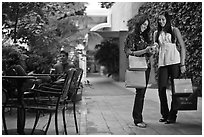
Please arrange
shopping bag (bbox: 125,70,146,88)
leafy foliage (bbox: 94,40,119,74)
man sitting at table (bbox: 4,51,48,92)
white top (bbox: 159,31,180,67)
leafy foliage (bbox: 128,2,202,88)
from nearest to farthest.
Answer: man sitting at table (bbox: 4,51,48,92), shopping bag (bbox: 125,70,146,88), white top (bbox: 159,31,180,67), leafy foliage (bbox: 128,2,202,88), leafy foliage (bbox: 94,40,119,74)

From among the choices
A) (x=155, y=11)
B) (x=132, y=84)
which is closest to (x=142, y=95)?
(x=132, y=84)

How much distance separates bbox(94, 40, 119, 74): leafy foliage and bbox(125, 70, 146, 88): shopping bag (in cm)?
1096

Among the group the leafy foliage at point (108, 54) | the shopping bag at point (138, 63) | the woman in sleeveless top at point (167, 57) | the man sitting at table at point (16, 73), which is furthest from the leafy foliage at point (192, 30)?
the leafy foliage at point (108, 54)

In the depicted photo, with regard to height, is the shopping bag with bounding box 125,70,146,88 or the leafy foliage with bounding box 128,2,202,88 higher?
the leafy foliage with bounding box 128,2,202,88

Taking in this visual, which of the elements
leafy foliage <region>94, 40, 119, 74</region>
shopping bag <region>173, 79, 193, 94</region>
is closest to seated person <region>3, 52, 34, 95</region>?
shopping bag <region>173, 79, 193, 94</region>

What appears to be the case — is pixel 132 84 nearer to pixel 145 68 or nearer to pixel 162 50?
pixel 145 68

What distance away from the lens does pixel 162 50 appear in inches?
124

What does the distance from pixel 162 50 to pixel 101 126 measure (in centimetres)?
112

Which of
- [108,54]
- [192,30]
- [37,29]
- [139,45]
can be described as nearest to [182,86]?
[139,45]

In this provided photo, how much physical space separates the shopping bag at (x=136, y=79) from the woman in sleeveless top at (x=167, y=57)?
31 cm

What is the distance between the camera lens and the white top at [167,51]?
3070mm

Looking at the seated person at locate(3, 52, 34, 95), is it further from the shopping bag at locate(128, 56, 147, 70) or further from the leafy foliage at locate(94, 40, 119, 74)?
the leafy foliage at locate(94, 40, 119, 74)

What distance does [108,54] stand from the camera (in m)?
14.0

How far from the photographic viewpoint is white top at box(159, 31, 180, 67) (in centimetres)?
307
